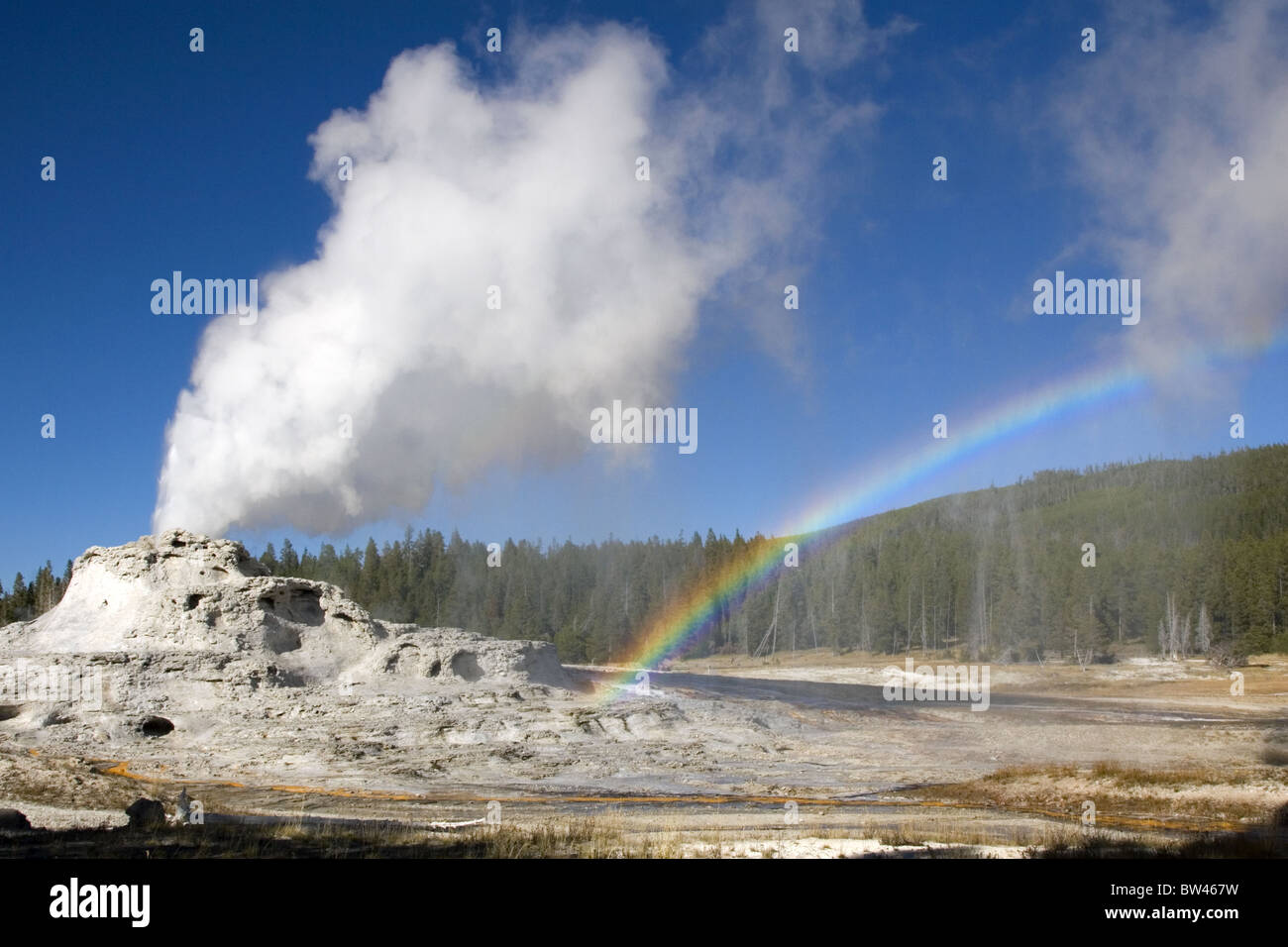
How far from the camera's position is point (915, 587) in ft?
338

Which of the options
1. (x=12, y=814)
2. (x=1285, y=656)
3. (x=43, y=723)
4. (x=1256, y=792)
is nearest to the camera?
(x=12, y=814)

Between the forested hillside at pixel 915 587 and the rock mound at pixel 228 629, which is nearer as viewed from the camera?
the rock mound at pixel 228 629

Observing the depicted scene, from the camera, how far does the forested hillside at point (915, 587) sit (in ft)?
271

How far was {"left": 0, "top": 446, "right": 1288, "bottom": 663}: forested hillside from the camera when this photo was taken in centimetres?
8269

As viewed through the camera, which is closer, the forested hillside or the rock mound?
the rock mound

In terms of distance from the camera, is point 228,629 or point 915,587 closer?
point 228,629

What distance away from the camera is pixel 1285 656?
238ft
